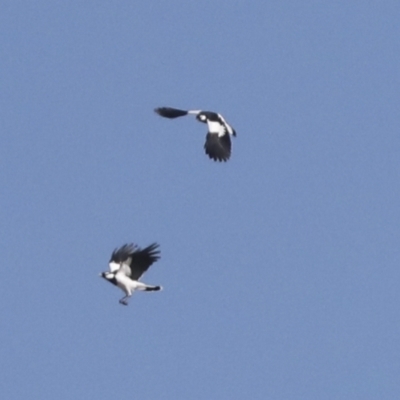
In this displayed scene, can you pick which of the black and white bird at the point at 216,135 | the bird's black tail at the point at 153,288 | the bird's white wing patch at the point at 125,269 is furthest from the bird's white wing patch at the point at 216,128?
the bird's black tail at the point at 153,288

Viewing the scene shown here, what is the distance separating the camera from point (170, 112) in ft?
150

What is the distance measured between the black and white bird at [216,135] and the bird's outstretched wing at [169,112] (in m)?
0.37

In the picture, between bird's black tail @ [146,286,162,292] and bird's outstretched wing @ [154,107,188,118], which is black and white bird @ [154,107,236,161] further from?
bird's black tail @ [146,286,162,292]

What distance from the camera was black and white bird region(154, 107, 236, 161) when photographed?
4347 cm

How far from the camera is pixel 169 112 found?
45.9 meters

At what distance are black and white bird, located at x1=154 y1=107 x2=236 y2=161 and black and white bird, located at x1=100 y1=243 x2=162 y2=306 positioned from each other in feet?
11.6

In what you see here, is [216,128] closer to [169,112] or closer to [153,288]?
[169,112]

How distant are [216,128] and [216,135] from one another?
30cm

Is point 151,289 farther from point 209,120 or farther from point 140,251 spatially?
point 209,120

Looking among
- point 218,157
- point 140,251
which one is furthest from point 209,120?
point 140,251

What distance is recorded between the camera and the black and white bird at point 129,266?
41.5m

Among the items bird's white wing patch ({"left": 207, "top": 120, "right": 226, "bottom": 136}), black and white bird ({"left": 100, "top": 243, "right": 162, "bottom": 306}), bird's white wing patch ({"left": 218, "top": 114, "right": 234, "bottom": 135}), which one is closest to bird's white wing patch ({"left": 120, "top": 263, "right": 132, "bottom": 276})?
black and white bird ({"left": 100, "top": 243, "right": 162, "bottom": 306})

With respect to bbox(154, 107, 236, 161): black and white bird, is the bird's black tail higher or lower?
lower

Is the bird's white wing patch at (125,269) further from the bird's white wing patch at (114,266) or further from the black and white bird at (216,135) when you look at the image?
the black and white bird at (216,135)
